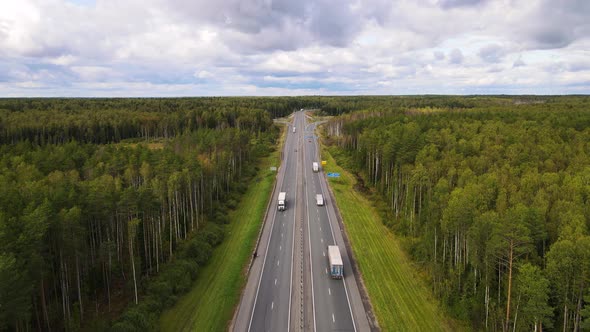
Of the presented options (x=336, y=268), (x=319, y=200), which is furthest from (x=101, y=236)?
(x=319, y=200)

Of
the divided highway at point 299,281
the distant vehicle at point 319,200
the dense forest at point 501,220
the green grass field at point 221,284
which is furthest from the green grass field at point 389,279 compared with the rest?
the green grass field at point 221,284

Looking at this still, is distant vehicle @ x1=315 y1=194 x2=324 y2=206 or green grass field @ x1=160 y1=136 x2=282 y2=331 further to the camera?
distant vehicle @ x1=315 y1=194 x2=324 y2=206

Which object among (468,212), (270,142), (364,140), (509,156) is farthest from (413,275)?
(270,142)

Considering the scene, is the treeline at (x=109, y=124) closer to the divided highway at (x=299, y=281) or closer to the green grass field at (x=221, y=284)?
the green grass field at (x=221, y=284)

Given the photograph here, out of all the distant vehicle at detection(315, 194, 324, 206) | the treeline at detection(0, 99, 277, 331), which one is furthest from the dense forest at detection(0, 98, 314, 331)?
the distant vehicle at detection(315, 194, 324, 206)

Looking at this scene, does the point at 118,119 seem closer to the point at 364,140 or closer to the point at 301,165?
the point at 301,165

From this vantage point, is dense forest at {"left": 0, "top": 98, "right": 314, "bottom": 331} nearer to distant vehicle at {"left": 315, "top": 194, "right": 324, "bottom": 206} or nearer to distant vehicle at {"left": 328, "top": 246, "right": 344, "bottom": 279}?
distant vehicle at {"left": 315, "top": 194, "right": 324, "bottom": 206}
